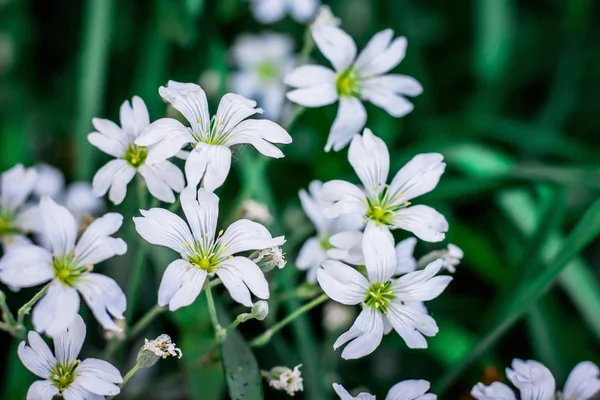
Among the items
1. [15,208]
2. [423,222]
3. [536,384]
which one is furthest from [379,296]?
[15,208]

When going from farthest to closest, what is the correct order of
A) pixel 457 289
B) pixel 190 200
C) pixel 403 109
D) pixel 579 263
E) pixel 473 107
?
pixel 473 107
pixel 457 289
pixel 579 263
pixel 403 109
pixel 190 200

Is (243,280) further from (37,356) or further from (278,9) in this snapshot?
(278,9)

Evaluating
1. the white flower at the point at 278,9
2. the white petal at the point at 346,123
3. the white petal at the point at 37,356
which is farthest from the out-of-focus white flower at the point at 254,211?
the white flower at the point at 278,9

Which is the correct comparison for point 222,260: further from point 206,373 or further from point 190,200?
point 206,373

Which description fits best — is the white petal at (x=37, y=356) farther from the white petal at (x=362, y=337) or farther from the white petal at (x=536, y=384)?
the white petal at (x=536, y=384)

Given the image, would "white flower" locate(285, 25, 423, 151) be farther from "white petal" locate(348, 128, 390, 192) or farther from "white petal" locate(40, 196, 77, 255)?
"white petal" locate(40, 196, 77, 255)

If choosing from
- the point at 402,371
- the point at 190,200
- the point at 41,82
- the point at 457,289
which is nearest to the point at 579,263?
the point at 457,289

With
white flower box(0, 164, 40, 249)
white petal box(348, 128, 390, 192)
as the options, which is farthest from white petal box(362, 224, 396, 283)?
white flower box(0, 164, 40, 249)
